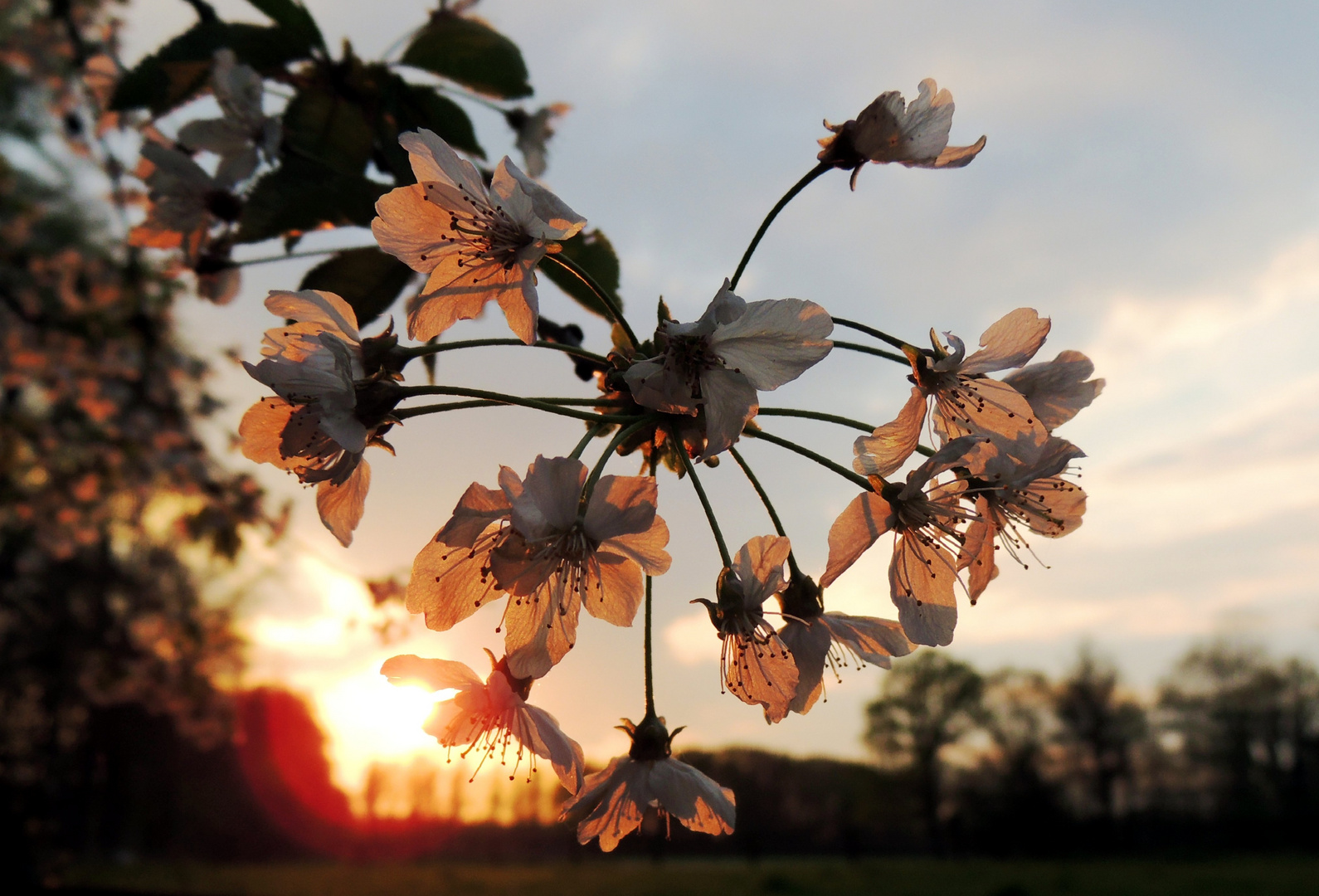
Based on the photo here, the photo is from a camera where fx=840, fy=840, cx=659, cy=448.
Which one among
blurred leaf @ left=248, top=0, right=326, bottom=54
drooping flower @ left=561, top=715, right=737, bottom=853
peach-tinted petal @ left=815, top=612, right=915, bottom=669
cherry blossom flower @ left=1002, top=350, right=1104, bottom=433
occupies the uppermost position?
blurred leaf @ left=248, top=0, right=326, bottom=54

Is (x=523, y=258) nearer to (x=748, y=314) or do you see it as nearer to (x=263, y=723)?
(x=748, y=314)

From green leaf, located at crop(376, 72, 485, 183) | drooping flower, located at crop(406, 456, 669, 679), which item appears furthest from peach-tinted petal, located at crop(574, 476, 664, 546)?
green leaf, located at crop(376, 72, 485, 183)

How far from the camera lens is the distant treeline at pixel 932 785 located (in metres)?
28.7

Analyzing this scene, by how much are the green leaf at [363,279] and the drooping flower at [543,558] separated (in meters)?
0.52

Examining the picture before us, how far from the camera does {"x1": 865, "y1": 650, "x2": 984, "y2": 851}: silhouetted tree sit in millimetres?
38281

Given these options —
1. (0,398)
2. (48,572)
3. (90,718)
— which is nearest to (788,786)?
(90,718)

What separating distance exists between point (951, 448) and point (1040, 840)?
3654cm

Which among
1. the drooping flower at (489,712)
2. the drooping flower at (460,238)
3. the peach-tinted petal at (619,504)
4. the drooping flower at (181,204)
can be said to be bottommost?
the drooping flower at (489,712)

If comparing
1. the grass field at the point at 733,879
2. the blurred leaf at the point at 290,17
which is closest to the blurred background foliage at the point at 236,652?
the blurred leaf at the point at 290,17

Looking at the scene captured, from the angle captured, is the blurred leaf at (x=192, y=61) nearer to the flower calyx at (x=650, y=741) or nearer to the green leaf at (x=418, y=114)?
the green leaf at (x=418, y=114)

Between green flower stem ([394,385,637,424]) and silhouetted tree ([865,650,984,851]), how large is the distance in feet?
129

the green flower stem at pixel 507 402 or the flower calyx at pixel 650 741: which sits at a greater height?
the green flower stem at pixel 507 402

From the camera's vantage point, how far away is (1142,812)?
32.8m

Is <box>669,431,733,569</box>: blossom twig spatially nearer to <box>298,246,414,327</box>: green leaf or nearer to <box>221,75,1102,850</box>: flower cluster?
<box>221,75,1102,850</box>: flower cluster
